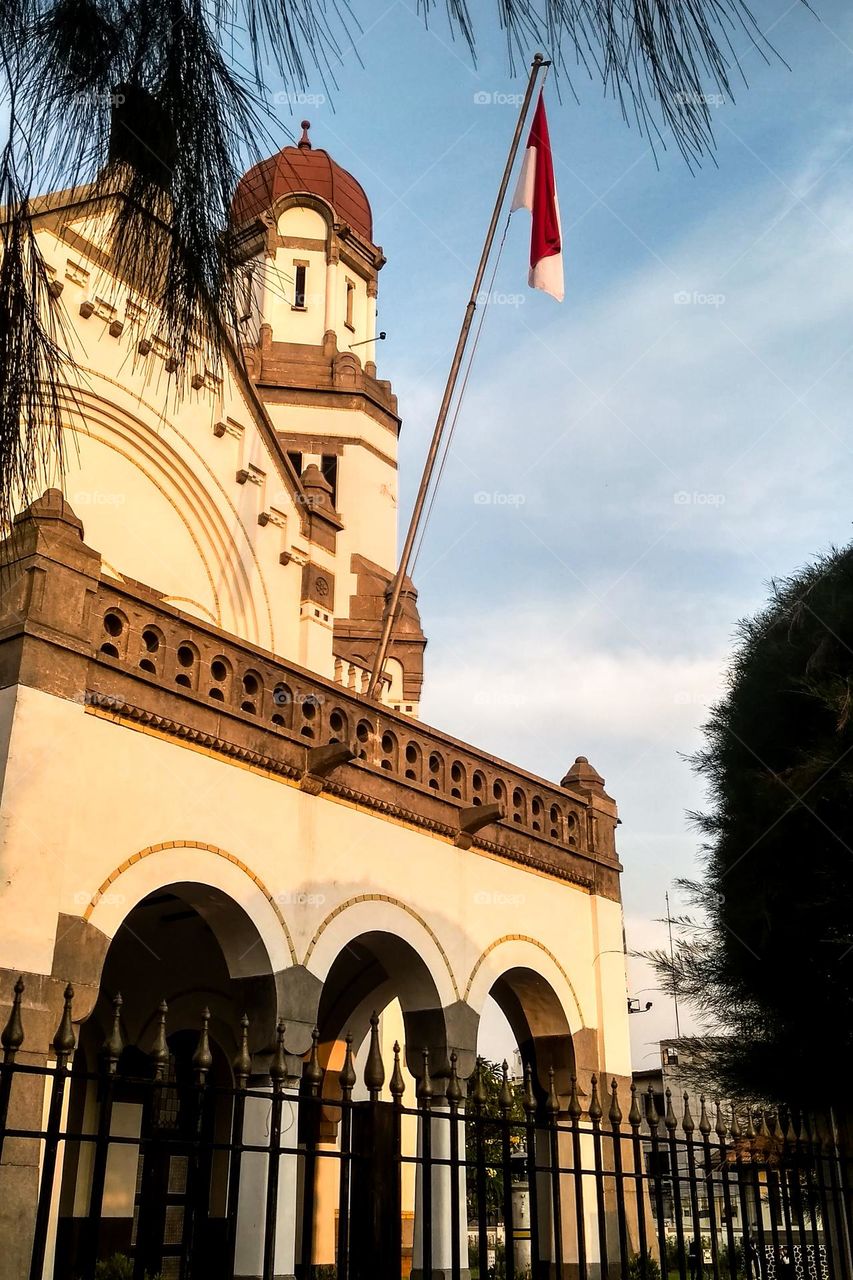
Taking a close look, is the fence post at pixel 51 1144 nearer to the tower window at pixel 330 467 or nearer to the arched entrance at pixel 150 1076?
the arched entrance at pixel 150 1076

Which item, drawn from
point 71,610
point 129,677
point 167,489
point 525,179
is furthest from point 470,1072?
point 525,179

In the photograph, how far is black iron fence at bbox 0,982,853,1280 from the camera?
4.40 metres

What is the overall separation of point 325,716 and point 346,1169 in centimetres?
633

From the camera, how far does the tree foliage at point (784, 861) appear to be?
23.4 feet

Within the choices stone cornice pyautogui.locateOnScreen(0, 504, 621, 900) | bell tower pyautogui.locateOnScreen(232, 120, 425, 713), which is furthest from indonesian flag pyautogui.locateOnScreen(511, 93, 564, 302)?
stone cornice pyautogui.locateOnScreen(0, 504, 621, 900)

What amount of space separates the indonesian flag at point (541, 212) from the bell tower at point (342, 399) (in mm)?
5204

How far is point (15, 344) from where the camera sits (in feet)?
14.1

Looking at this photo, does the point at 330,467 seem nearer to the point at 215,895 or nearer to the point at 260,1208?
the point at 215,895

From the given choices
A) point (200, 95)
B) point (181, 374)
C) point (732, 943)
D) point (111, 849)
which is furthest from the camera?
point (111, 849)

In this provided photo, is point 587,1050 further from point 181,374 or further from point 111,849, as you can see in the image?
point 181,374

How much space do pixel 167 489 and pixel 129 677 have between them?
5477mm

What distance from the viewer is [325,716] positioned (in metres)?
10.9

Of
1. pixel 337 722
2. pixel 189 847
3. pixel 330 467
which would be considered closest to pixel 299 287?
pixel 330 467

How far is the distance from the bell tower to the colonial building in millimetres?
565
